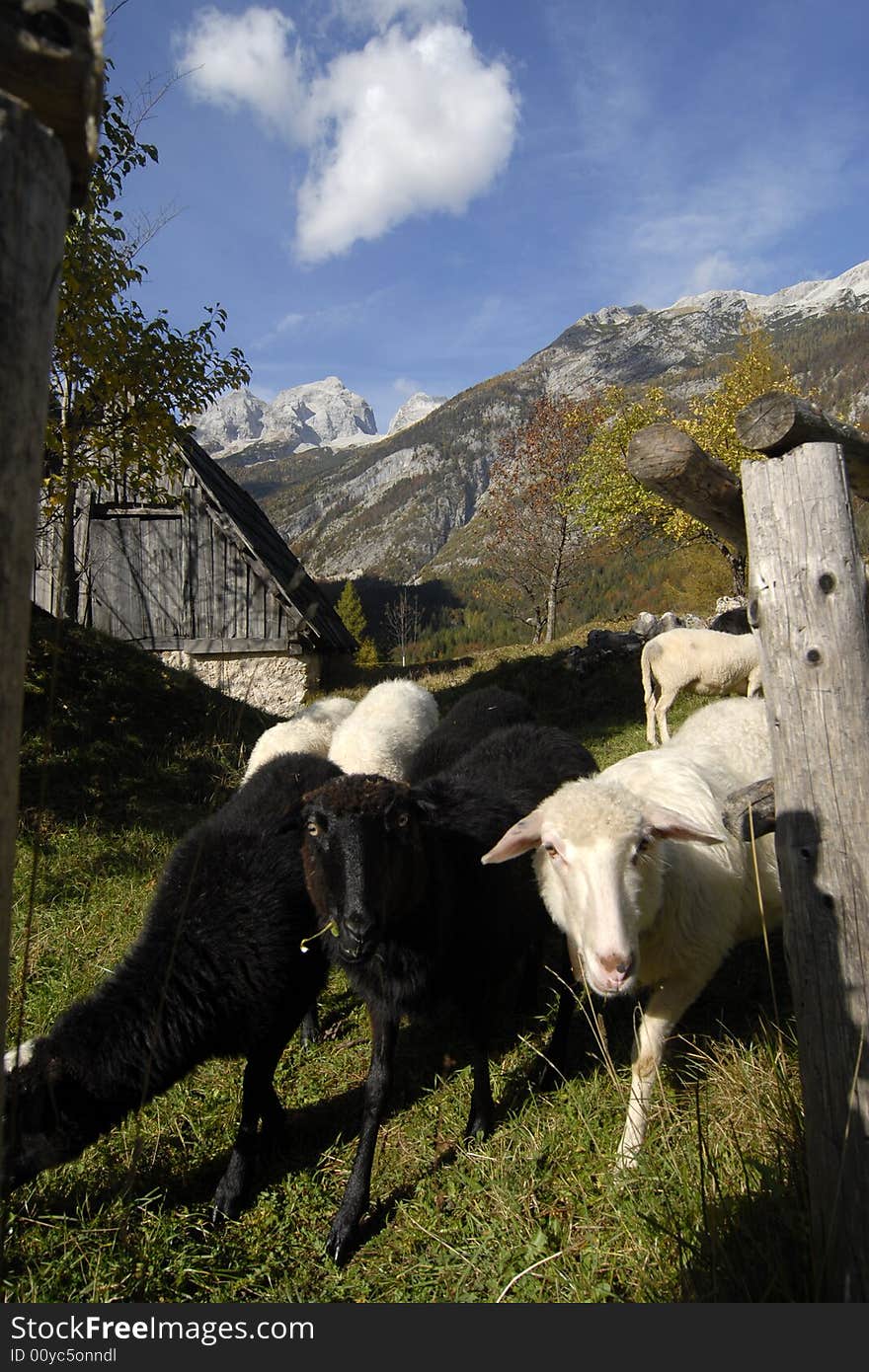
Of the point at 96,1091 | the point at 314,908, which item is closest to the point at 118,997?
the point at 96,1091

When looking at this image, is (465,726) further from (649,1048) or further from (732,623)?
(732,623)

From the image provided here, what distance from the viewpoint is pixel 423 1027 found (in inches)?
179

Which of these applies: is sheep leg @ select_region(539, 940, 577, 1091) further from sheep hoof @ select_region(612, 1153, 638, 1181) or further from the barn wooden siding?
the barn wooden siding

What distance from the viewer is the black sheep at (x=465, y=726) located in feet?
20.2

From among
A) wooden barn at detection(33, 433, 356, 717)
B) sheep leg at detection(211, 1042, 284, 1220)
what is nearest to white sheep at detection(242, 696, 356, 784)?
sheep leg at detection(211, 1042, 284, 1220)

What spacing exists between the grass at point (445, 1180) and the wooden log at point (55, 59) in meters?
0.96

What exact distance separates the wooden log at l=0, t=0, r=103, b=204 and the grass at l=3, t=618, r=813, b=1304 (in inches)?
38.0

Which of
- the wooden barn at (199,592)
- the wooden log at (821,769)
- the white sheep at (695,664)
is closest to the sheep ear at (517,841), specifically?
the wooden log at (821,769)

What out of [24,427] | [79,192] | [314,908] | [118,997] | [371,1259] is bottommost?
[371,1259]

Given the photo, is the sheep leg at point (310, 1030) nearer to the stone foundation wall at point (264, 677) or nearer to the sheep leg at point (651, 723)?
the sheep leg at point (651, 723)

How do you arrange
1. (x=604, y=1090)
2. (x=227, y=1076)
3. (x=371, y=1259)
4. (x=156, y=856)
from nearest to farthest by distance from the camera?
(x=371, y=1259), (x=604, y=1090), (x=227, y=1076), (x=156, y=856)

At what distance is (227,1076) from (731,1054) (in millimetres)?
2622

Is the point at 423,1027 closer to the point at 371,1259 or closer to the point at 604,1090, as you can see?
the point at 604,1090

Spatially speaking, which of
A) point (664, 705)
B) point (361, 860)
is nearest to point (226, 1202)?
point (361, 860)
